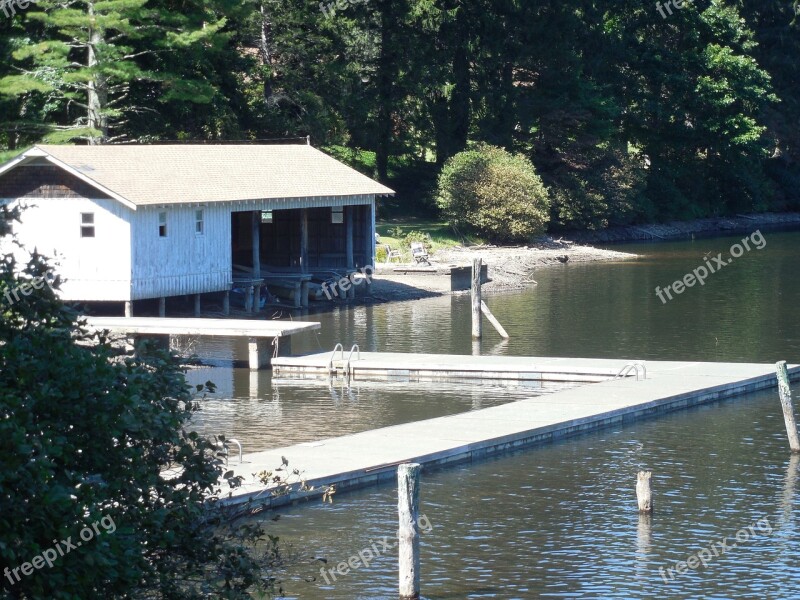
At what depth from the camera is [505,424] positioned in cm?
2441

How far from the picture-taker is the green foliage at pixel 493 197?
67312 mm

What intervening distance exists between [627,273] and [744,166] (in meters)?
36.6

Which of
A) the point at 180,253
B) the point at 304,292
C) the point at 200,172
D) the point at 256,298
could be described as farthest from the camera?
the point at 304,292

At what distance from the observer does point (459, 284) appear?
5341 centimetres

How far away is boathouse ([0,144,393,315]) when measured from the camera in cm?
3791

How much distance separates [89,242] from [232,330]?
23.6ft

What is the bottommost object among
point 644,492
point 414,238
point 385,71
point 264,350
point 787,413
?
A: point 644,492

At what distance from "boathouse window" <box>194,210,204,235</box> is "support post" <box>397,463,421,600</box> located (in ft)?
86.6

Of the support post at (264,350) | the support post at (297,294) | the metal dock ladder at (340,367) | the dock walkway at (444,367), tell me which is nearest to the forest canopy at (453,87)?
the support post at (297,294)

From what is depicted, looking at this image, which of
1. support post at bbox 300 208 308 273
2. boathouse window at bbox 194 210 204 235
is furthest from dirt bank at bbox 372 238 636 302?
boathouse window at bbox 194 210 204 235

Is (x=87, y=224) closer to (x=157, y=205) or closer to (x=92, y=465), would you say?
(x=157, y=205)

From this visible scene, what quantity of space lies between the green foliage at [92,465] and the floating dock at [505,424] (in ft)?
15.6

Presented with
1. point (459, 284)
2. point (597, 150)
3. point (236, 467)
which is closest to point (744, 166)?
point (597, 150)

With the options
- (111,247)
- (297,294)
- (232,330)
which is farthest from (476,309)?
(111,247)
